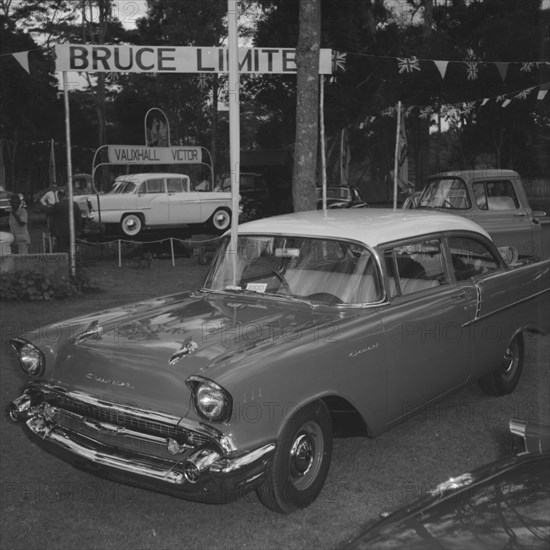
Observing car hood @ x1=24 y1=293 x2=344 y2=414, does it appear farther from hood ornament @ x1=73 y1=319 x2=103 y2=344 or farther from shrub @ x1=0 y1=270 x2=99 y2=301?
shrub @ x1=0 y1=270 x2=99 y2=301

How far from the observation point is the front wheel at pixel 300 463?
12.0 feet

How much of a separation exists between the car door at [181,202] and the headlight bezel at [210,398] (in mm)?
15413

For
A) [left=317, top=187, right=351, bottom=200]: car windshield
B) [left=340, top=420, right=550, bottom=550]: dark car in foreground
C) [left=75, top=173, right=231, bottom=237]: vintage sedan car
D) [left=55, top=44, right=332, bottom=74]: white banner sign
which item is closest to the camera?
[left=340, top=420, right=550, bottom=550]: dark car in foreground

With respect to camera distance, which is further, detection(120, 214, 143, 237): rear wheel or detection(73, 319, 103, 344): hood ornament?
detection(120, 214, 143, 237): rear wheel

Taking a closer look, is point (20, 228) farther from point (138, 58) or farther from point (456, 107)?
point (456, 107)

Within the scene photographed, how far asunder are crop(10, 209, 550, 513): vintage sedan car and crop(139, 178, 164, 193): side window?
1355 centimetres

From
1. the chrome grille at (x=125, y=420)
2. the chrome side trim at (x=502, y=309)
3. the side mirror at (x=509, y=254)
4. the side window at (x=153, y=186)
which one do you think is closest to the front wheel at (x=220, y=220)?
the side window at (x=153, y=186)

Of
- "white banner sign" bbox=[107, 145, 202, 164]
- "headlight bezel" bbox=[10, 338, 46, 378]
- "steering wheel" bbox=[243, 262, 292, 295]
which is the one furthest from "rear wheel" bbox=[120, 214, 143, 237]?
"headlight bezel" bbox=[10, 338, 46, 378]

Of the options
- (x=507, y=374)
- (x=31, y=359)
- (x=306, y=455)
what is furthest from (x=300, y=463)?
(x=507, y=374)

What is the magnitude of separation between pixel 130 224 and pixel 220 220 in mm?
2660

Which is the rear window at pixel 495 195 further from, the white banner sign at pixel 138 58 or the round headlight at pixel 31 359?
the round headlight at pixel 31 359

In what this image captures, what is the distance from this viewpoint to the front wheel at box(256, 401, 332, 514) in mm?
3660

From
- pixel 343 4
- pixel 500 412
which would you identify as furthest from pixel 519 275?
pixel 343 4

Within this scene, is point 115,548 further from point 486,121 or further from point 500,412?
point 486,121
